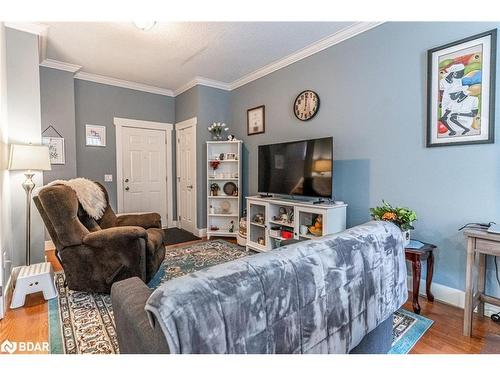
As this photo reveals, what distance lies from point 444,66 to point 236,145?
2886 mm

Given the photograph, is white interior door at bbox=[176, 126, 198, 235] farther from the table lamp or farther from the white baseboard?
the white baseboard

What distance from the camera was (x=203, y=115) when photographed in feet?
14.2

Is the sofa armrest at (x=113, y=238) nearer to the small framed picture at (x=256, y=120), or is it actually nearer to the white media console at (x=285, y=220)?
the white media console at (x=285, y=220)

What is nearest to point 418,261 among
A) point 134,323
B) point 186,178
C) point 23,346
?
point 134,323

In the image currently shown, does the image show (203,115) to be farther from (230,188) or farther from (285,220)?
(285,220)

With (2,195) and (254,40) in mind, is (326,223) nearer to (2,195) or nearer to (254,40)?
(254,40)

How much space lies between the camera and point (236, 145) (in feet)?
14.2

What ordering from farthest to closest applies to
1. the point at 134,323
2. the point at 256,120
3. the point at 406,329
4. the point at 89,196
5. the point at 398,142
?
the point at 256,120
the point at 89,196
the point at 398,142
the point at 406,329
the point at 134,323

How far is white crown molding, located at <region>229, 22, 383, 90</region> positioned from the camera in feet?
8.75

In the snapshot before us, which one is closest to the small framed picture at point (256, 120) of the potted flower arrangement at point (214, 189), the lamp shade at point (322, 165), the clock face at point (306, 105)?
the clock face at point (306, 105)

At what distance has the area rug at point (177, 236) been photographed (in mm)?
4125

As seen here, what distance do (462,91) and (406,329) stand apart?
1869 mm
